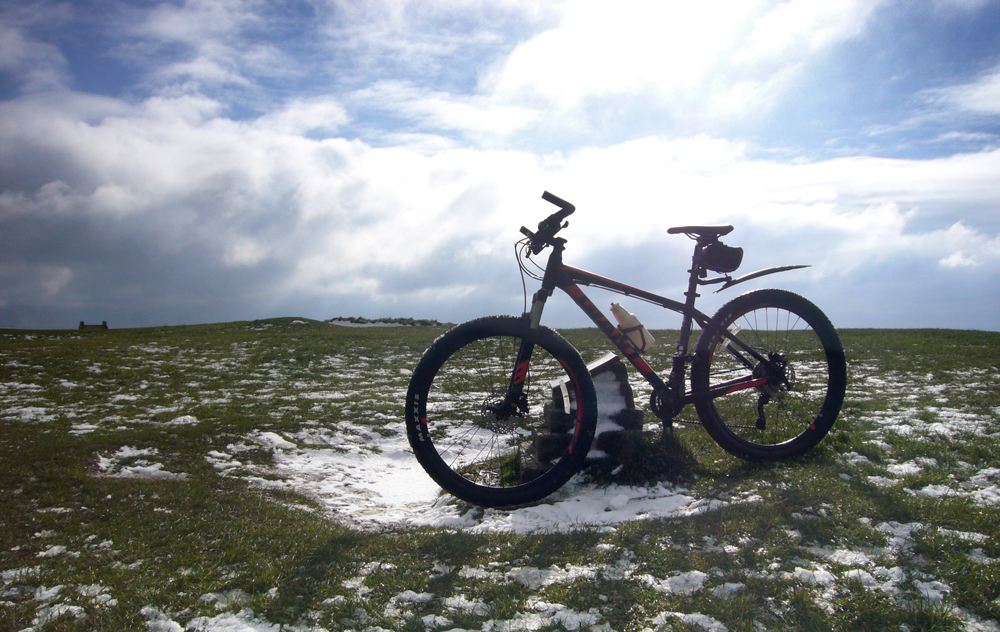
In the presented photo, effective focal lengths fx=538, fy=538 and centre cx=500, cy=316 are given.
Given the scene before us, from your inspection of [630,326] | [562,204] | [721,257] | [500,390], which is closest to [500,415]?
[500,390]

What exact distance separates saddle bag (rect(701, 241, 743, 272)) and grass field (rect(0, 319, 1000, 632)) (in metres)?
1.67

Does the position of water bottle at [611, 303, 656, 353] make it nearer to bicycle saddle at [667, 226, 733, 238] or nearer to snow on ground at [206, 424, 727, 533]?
bicycle saddle at [667, 226, 733, 238]

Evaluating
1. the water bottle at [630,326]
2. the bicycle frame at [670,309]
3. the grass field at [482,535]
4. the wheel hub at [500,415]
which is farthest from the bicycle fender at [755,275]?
the wheel hub at [500,415]

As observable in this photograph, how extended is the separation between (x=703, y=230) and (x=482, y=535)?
328cm

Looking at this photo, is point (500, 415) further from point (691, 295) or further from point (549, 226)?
point (691, 295)

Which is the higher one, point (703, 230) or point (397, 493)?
point (703, 230)

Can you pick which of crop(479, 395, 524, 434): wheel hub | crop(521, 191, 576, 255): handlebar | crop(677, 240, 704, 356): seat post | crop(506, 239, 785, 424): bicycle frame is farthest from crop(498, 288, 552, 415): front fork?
crop(677, 240, 704, 356): seat post

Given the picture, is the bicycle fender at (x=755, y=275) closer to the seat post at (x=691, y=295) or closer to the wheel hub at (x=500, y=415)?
the seat post at (x=691, y=295)

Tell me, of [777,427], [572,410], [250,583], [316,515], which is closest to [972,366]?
[777,427]

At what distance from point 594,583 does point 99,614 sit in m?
2.59

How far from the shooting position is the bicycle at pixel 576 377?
4293 millimetres

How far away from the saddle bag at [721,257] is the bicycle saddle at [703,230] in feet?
0.31

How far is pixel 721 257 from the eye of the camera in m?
4.91

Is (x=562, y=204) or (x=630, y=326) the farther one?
(x=630, y=326)
